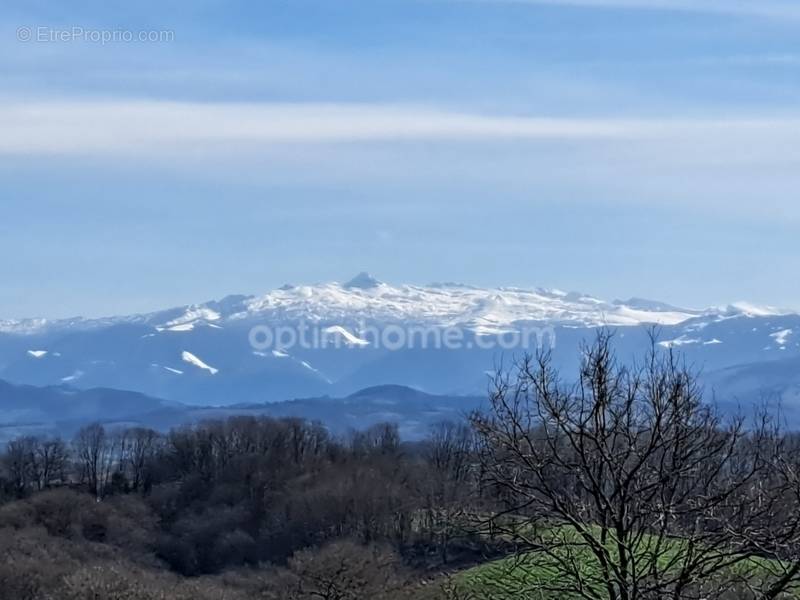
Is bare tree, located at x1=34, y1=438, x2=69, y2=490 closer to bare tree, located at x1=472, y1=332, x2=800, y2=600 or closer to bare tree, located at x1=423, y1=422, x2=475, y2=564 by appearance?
bare tree, located at x1=423, y1=422, x2=475, y2=564

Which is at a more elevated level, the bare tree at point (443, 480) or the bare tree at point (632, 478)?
the bare tree at point (632, 478)

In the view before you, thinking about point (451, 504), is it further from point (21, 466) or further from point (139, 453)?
point (139, 453)

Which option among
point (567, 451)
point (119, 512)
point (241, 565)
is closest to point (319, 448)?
point (119, 512)

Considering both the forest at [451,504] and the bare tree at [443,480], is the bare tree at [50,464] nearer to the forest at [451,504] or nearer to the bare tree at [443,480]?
the forest at [451,504]

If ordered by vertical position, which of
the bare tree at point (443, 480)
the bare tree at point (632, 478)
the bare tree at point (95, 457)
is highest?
the bare tree at point (632, 478)

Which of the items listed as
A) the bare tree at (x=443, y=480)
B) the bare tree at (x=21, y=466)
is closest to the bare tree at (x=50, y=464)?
the bare tree at (x=21, y=466)

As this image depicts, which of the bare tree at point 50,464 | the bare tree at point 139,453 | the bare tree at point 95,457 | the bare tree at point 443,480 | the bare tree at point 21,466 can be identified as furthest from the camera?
the bare tree at point 50,464

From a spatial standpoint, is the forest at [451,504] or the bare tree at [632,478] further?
the forest at [451,504]

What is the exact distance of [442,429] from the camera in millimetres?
122625

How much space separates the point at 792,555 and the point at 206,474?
268 feet

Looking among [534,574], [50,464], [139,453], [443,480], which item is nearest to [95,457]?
[139,453]

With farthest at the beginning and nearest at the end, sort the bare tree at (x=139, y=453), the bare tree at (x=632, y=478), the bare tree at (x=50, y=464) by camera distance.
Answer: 1. the bare tree at (x=50, y=464)
2. the bare tree at (x=139, y=453)
3. the bare tree at (x=632, y=478)

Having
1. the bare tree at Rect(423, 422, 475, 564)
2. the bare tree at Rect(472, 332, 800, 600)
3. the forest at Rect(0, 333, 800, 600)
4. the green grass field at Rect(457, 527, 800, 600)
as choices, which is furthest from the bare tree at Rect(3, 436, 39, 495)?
the bare tree at Rect(472, 332, 800, 600)

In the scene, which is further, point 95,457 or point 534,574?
point 95,457
